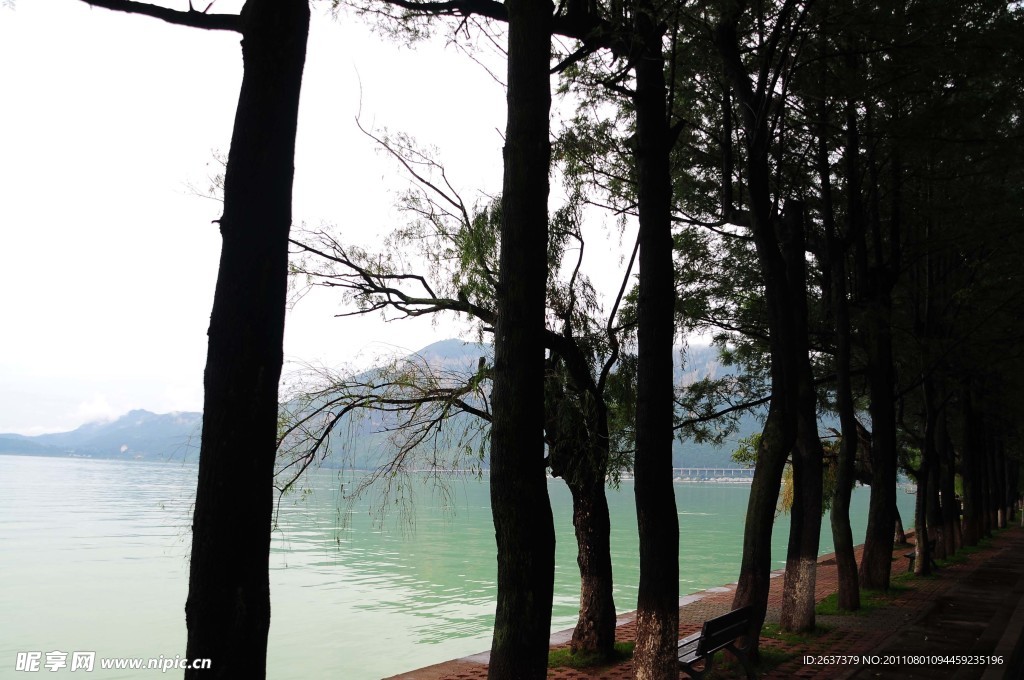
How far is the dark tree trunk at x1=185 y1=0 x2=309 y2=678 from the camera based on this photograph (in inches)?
149

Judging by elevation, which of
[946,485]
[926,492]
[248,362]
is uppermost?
[248,362]

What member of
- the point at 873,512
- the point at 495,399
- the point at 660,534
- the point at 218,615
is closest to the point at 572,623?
the point at 873,512

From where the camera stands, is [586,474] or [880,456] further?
[880,456]

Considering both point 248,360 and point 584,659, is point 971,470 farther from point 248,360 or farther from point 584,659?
point 248,360

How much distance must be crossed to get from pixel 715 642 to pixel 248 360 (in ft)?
21.1

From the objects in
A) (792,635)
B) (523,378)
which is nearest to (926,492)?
(792,635)

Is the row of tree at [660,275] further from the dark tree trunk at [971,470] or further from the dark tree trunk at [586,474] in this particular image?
the dark tree trunk at [971,470]

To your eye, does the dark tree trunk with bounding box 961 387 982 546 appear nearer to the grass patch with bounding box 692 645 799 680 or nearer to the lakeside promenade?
the lakeside promenade

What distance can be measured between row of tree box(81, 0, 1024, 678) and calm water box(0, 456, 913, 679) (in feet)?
8.65

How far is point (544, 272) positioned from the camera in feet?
19.4

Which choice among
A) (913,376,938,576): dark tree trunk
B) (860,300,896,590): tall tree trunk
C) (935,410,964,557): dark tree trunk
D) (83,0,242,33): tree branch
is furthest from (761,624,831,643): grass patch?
(935,410,964,557): dark tree trunk

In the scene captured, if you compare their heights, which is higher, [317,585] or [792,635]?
[792,635]

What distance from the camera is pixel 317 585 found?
28484mm

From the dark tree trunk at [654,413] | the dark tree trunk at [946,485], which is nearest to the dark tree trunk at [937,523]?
the dark tree trunk at [946,485]
